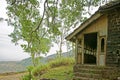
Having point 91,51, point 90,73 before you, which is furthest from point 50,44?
point 90,73

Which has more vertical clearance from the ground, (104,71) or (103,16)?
(103,16)

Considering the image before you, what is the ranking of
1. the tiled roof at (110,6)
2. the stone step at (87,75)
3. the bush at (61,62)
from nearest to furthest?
1. the tiled roof at (110,6)
2. the stone step at (87,75)
3. the bush at (61,62)

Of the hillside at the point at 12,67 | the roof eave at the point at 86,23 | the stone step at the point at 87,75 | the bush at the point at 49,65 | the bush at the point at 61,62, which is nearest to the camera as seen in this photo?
the stone step at the point at 87,75

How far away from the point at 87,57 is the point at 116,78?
16.3 feet

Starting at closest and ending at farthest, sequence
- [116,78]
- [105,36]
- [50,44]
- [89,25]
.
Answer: [116,78] < [105,36] < [89,25] < [50,44]

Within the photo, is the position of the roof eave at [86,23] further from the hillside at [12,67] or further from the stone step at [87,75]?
the hillside at [12,67]

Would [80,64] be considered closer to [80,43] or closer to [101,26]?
[80,43]

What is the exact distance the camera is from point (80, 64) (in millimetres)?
20719

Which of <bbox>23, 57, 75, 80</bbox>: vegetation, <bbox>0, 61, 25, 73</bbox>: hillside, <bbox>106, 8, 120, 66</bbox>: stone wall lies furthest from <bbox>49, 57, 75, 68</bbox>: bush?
<bbox>0, 61, 25, 73</bbox>: hillside

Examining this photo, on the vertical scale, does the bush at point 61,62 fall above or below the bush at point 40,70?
above

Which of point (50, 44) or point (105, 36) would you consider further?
point (50, 44)

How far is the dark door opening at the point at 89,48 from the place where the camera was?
70.8 feet

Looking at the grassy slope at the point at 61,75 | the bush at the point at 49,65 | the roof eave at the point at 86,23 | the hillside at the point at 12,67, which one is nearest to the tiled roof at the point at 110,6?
the roof eave at the point at 86,23

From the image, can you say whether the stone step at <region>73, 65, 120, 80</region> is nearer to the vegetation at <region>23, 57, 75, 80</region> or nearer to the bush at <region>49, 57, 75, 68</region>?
the vegetation at <region>23, 57, 75, 80</region>
